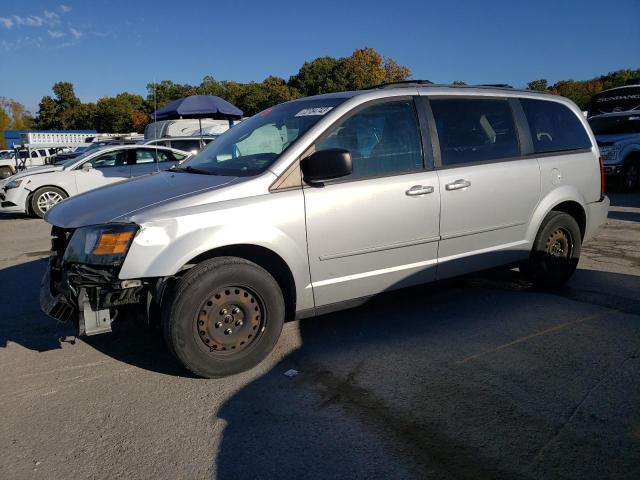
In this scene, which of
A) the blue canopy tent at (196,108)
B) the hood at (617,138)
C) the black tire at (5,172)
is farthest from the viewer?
the black tire at (5,172)

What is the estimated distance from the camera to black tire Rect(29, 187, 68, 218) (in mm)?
10797

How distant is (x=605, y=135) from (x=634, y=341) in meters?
10.6

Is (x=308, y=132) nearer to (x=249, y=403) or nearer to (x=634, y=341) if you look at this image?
(x=249, y=403)

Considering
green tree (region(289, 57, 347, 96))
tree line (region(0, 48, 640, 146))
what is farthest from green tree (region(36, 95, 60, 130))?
green tree (region(289, 57, 347, 96))

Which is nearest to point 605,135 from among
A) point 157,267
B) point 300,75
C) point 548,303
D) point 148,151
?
point 548,303

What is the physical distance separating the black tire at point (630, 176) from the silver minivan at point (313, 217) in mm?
8497

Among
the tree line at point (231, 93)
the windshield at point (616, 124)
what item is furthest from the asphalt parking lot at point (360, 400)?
the tree line at point (231, 93)

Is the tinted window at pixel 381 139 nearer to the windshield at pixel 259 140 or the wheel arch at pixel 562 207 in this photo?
the windshield at pixel 259 140

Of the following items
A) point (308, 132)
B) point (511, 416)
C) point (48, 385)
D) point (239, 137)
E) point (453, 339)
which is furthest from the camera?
point (239, 137)

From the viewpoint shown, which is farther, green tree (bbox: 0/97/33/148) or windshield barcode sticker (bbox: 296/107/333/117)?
green tree (bbox: 0/97/33/148)

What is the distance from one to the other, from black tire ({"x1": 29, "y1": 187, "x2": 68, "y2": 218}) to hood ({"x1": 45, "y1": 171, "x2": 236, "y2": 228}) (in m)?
8.13

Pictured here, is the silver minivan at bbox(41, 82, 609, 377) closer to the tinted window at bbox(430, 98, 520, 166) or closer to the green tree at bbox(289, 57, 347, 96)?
the tinted window at bbox(430, 98, 520, 166)

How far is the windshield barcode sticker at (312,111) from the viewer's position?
3684mm

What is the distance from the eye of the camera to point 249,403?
298 centimetres
